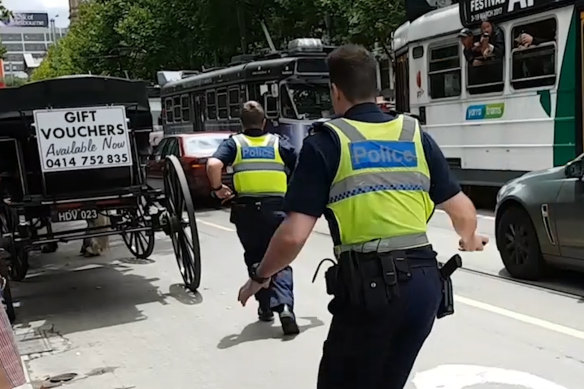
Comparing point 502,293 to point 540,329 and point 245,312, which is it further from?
point 245,312

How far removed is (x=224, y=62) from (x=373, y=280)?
33.4m

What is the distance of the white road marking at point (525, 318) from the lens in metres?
5.87

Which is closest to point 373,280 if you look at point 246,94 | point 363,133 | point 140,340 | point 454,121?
point 363,133

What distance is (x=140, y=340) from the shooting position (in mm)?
6312

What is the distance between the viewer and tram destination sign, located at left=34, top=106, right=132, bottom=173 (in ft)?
23.3

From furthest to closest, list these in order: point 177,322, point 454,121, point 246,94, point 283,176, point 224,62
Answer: point 224,62, point 246,94, point 454,121, point 177,322, point 283,176

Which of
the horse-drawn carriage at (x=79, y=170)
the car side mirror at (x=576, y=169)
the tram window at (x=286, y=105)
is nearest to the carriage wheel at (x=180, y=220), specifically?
the horse-drawn carriage at (x=79, y=170)

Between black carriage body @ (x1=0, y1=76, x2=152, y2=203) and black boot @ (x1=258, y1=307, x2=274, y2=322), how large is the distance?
1958mm

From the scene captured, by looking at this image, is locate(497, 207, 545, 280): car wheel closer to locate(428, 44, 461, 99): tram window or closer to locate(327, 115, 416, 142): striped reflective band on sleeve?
locate(327, 115, 416, 142): striped reflective band on sleeve

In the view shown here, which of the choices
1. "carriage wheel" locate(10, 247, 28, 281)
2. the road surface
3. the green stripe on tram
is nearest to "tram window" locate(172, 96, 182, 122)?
the green stripe on tram

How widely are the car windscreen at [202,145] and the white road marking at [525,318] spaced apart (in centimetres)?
852

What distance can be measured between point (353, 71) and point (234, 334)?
3676 mm

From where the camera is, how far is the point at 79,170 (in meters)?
7.27

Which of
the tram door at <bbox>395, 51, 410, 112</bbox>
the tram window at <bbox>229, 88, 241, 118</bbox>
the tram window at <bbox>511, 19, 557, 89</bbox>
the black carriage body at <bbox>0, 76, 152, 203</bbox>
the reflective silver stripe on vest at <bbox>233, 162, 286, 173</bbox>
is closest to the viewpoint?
the reflective silver stripe on vest at <bbox>233, 162, 286, 173</bbox>
